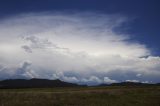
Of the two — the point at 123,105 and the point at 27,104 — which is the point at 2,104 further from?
the point at 123,105

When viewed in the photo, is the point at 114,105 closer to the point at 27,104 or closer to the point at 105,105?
the point at 105,105

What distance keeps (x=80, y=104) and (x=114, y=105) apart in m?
4.39

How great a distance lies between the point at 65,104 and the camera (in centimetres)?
3381

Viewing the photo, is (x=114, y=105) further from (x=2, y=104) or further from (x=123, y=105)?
(x=2, y=104)

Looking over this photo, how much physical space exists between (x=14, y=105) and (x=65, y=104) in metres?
6.41

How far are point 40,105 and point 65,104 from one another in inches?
126

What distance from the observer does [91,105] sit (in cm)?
3291

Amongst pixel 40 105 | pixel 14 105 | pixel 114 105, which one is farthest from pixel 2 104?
pixel 114 105

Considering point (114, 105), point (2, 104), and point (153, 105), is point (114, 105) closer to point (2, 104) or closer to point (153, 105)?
point (153, 105)

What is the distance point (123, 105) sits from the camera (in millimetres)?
34531

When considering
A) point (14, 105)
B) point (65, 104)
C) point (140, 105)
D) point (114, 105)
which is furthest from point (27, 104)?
point (140, 105)

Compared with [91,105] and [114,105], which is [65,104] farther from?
[114,105]

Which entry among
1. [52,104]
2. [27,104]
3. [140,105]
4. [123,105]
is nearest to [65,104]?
[52,104]

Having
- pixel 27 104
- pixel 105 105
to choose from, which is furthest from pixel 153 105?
pixel 27 104
